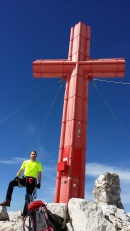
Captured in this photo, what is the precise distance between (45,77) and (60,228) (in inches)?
429

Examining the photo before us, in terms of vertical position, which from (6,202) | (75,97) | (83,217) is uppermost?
(75,97)

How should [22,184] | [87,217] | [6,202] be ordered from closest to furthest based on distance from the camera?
[22,184] → [6,202] → [87,217]

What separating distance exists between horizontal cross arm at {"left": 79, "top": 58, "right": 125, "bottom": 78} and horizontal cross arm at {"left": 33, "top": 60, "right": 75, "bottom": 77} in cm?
98

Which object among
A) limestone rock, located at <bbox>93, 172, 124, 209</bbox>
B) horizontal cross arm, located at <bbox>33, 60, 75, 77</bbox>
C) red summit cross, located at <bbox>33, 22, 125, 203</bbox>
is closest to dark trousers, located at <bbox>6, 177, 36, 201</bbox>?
red summit cross, located at <bbox>33, 22, 125, 203</bbox>

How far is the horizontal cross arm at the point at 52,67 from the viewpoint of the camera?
61.2ft

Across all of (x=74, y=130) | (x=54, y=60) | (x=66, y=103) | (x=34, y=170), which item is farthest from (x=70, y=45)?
(x=34, y=170)

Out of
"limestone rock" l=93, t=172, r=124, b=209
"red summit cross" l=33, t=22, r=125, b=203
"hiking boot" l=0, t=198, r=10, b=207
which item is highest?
"red summit cross" l=33, t=22, r=125, b=203

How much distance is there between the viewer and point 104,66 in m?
18.4

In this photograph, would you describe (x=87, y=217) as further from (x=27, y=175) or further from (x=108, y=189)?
(x=108, y=189)

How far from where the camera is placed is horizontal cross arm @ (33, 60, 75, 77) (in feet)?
61.2

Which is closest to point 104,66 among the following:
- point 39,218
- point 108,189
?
point 108,189

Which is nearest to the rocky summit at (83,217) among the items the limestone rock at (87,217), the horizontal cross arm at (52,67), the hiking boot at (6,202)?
the limestone rock at (87,217)

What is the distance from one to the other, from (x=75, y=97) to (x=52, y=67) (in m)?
3.03

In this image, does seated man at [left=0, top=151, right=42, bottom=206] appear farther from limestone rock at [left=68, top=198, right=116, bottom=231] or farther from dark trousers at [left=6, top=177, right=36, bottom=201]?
limestone rock at [left=68, top=198, right=116, bottom=231]
